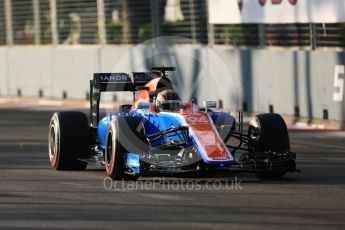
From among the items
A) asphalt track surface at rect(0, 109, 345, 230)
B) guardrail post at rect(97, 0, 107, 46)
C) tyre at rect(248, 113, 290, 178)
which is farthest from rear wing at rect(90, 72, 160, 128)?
guardrail post at rect(97, 0, 107, 46)

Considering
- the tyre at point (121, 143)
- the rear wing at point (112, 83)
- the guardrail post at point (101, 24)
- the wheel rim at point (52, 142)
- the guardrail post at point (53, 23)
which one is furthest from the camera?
the guardrail post at point (53, 23)

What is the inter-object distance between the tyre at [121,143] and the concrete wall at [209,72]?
9.62 m

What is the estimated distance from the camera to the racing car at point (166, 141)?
616 inches

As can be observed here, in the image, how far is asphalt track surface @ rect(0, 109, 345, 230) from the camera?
1235 cm

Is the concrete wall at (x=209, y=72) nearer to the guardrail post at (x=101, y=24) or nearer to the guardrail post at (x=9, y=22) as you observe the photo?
A: the guardrail post at (x=101, y=24)

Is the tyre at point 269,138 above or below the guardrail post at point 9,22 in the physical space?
below

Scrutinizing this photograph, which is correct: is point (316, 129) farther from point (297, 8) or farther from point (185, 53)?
point (185, 53)

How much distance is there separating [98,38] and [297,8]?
35.6 feet

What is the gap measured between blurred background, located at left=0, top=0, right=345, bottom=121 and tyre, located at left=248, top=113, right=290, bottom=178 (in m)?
8.78

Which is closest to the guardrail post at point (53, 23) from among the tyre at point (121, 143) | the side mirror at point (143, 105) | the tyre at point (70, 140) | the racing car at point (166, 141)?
the racing car at point (166, 141)

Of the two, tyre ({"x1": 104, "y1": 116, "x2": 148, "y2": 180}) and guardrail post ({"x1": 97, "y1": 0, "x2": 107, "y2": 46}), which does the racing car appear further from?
guardrail post ({"x1": 97, "y1": 0, "x2": 107, "y2": 46})

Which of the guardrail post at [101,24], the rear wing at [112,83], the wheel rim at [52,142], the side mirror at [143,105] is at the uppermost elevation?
the guardrail post at [101,24]

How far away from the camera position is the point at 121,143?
15836 mm

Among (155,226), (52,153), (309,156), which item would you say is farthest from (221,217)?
(309,156)
